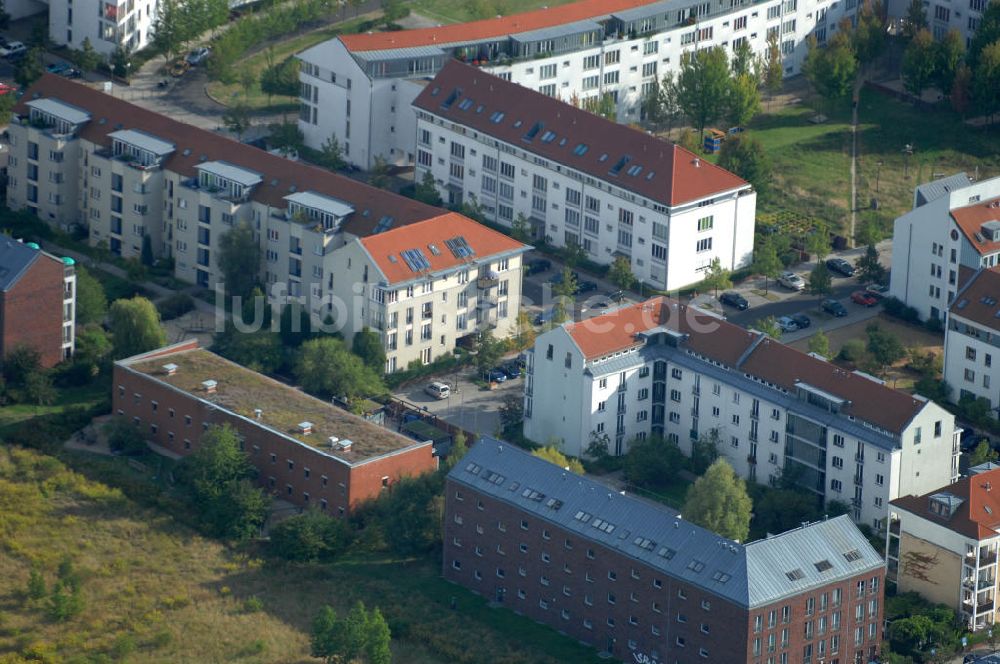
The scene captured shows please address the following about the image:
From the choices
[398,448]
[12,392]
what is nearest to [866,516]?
[398,448]

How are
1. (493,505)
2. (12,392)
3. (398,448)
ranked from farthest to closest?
(12,392), (398,448), (493,505)

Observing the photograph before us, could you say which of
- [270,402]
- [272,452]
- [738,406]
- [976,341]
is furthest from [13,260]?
[976,341]

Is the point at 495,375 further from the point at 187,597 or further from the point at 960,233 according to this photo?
→ the point at 960,233

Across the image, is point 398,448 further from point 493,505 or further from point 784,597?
point 784,597

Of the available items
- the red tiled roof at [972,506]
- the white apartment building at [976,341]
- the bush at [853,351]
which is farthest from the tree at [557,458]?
the white apartment building at [976,341]

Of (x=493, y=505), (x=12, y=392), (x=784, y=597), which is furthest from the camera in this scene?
(x=12, y=392)

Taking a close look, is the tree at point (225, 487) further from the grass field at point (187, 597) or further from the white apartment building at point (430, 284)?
the white apartment building at point (430, 284)
